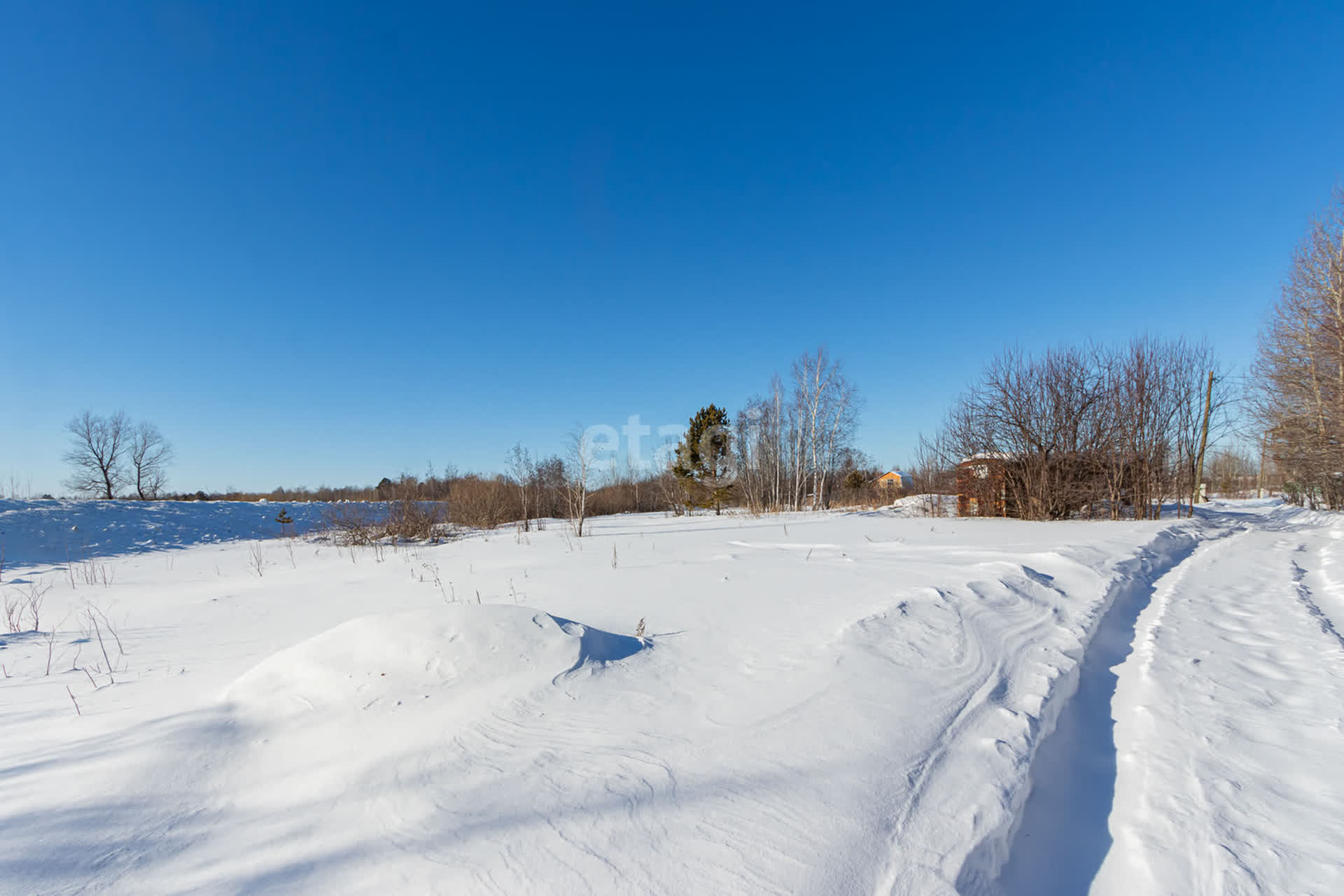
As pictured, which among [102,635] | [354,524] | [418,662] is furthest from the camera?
[354,524]

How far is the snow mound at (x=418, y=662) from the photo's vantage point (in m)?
2.14

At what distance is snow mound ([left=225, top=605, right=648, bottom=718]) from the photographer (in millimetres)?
2145

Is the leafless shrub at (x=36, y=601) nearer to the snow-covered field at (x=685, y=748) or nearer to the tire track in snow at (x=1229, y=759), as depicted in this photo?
the snow-covered field at (x=685, y=748)

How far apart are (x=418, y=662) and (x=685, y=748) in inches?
47.3

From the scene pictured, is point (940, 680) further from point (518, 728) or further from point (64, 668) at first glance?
point (64, 668)

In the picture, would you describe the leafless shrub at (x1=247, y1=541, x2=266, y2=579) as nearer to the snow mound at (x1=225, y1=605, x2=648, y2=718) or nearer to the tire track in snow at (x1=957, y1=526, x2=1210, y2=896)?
the snow mound at (x1=225, y1=605, x2=648, y2=718)

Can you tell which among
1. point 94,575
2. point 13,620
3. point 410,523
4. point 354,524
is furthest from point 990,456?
point 94,575

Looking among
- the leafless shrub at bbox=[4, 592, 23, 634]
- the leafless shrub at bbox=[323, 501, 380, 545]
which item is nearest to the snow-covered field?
the leafless shrub at bbox=[4, 592, 23, 634]

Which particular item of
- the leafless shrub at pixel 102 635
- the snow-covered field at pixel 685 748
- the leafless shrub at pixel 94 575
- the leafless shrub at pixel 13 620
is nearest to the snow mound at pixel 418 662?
the snow-covered field at pixel 685 748

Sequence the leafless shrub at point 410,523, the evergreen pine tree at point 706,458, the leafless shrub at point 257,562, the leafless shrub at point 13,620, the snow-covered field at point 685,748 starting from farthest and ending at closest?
1. the evergreen pine tree at point 706,458
2. the leafless shrub at point 410,523
3. the leafless shrub at point 257,562
4. the leafless shrub at point 13,620
5. the snow-covered field at point 685,748

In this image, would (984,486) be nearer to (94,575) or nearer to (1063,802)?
(1063,802)

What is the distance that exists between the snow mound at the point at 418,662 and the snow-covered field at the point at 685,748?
0.5 inches

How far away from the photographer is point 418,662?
2.29 meters

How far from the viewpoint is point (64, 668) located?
10.1ft
